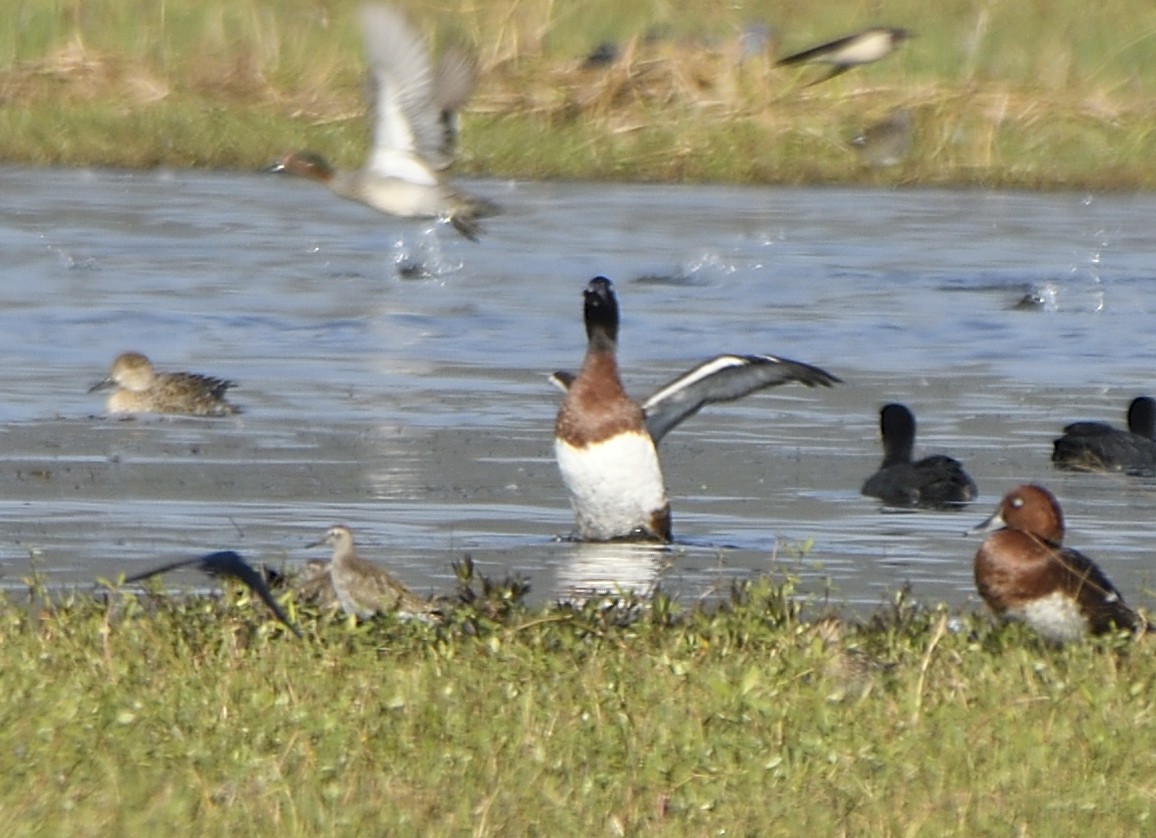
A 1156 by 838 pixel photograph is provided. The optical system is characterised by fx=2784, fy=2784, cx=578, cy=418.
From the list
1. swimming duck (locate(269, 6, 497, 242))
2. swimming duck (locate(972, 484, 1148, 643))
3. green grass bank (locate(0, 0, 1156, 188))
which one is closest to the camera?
swimming duck (locate(972, 484, 1148, 643))

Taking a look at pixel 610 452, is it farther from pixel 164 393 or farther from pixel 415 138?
pixel 415 138

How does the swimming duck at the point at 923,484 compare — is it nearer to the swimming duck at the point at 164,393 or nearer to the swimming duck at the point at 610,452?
the swimming duck at the point at 610,452

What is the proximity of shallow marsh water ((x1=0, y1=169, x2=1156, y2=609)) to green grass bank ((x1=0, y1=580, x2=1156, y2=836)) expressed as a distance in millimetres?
698

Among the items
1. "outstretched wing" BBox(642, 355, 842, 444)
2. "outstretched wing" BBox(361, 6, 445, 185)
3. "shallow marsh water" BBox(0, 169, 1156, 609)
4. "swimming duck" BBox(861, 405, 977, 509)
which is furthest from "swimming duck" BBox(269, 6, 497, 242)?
"outstretched wing" BBox(642, 355, 842, 444)

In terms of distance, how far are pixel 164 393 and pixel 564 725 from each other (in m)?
6.71

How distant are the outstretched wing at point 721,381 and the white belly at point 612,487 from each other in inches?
13.2

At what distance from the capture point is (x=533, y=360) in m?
15.1

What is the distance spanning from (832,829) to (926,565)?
415 cm

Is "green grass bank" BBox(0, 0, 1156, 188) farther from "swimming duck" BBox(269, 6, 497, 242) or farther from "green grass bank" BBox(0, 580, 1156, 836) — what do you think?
"green grass bank" BBox(0, 580, 1156, 836)

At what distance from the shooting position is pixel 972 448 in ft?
40.7

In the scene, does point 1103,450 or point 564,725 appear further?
point 1103,450

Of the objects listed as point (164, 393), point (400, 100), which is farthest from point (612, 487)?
point (400, 100)

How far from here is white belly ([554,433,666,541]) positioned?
972 cm

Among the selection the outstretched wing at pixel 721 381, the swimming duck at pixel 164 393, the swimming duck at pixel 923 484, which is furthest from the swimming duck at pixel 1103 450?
the swimming duck at pixel 164 393
